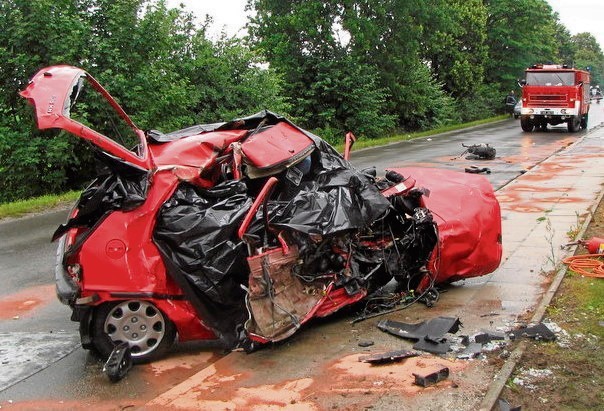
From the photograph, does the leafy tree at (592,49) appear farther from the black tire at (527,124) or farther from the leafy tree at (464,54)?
the black tire at (527,124)

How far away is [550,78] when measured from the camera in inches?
1251

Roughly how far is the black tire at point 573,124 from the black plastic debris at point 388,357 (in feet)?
96.1

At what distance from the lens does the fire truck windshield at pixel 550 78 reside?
3153 cm

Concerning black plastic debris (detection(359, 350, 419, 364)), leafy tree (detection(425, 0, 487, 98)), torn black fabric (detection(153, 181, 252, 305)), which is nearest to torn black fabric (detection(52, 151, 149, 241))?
torn black fabric (detection(153, 181, 252, 305))

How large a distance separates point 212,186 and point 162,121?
39.4 ft

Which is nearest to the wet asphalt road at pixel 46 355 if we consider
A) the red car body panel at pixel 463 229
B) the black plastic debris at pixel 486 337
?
the black plastic debris at pixel 486 337

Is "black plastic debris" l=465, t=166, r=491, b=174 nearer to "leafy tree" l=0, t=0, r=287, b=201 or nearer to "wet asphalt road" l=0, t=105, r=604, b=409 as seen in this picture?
"leafy tree" l=0, t=0, r=287, b=201

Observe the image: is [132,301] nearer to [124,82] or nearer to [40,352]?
[40,352]

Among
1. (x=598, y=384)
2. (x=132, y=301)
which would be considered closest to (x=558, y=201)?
(x=598, y=384)

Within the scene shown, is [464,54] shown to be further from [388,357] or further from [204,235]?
[388,357]

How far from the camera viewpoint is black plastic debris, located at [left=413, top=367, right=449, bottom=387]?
441 centimetres

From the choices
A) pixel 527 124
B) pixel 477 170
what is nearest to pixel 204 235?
pixel 477 170

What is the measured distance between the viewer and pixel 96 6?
53.2ft

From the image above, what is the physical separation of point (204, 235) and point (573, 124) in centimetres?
3004
